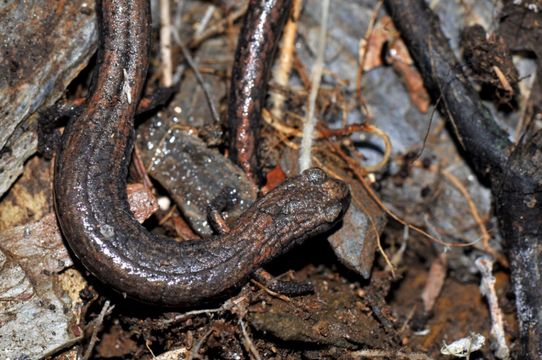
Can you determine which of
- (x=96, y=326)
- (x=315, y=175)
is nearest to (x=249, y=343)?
(x=96, y=326)

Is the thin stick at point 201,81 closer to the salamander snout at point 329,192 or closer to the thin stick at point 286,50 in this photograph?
the thin stick at point 286,50

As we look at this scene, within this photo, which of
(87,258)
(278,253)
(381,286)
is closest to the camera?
(87,258)

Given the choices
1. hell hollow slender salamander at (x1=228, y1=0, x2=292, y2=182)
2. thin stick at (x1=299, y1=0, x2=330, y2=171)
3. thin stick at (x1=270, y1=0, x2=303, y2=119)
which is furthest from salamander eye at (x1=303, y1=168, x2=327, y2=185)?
thin stick at (x1=270, y1=0, x2=303, y2=119)

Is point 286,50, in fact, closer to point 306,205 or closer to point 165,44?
point 165,44

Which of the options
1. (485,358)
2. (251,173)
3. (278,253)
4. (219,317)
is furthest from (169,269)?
(485,358)

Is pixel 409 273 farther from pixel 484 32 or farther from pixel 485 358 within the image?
pixel 484 32

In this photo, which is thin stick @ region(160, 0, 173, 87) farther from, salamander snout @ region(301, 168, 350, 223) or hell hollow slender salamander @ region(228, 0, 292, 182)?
salamander snout @ region(301, 168, 350, 223)

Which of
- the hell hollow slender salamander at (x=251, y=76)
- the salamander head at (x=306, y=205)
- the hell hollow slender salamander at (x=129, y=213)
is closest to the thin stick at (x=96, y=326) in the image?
the hell hollow slender salamander at (x=129, y=213)
